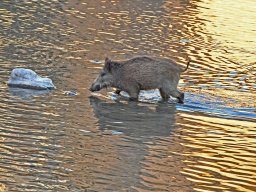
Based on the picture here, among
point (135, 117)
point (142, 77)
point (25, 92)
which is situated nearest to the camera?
point (135, 117)

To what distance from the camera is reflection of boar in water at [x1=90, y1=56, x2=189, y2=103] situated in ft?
44.2

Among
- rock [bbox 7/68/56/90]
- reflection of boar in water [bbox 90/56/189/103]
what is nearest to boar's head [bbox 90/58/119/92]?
reflection of boar in water [bbox 90/56/189/103]

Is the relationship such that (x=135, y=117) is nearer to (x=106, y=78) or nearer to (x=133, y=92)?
(x=133, y=92)

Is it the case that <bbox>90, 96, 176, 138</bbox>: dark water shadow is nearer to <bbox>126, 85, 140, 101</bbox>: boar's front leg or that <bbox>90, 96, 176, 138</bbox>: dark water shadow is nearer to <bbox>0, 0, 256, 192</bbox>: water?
<bbox>0, 0, 256, 192</bbox>: water

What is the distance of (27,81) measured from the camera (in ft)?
44.8

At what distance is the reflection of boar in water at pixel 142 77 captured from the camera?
531 inches

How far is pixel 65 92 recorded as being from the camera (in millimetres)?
13461

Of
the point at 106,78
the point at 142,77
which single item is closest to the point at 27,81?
the point at 106,78

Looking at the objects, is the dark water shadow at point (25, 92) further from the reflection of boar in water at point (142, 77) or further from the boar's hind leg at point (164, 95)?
the boar's hind leg at point (164, 95)

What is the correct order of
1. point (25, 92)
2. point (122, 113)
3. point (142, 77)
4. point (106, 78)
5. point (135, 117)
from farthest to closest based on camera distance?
point (106, 78) → point (142, 77) → point (25, 92) → point (122, 113) → point (135, 117)

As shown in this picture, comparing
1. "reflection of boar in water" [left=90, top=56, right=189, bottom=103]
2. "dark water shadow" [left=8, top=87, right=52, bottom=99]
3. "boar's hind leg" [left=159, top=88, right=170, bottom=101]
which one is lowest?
"dark water shadow" [left=8, top=87, right=52, bottom=99]

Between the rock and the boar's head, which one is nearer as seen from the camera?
the rock

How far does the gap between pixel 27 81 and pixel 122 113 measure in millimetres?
1967

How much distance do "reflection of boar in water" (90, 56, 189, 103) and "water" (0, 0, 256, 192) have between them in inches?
9.6
